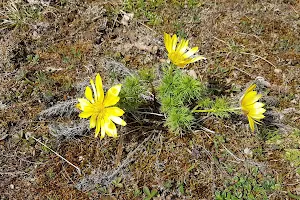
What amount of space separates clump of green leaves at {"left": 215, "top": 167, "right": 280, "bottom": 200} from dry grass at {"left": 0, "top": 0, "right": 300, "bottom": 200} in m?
0.03

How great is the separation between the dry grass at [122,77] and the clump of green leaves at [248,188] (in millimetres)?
30

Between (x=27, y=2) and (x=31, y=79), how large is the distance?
84cm

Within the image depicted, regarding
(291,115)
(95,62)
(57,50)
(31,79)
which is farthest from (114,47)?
(291,115)

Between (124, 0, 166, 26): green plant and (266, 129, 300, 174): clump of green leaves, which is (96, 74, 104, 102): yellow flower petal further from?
(124, 0, 166, 26): green plant

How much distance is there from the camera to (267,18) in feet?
10.7

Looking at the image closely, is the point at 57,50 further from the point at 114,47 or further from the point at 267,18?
the point at 267,18

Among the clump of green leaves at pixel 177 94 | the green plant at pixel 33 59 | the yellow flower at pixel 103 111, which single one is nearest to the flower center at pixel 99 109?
the yellow flower at pixel 103 111

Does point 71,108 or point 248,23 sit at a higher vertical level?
point 248,23

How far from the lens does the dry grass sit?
241cm

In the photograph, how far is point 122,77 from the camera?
9.32 ft

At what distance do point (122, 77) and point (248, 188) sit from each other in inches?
45.2

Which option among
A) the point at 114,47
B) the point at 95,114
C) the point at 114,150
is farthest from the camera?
the point at 114,47

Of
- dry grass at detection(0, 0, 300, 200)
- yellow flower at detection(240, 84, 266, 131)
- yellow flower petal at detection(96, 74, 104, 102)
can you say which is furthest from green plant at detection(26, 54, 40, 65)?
yellow flower at detection(240, 84, 266, 131)

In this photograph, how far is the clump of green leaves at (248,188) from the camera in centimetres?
232
